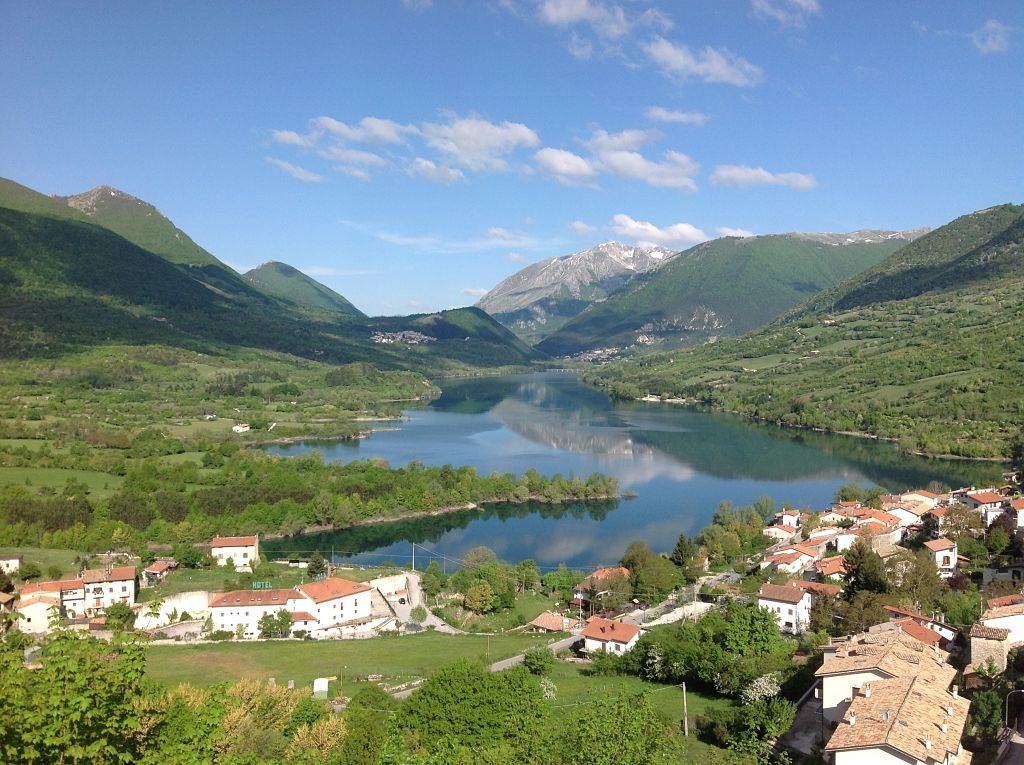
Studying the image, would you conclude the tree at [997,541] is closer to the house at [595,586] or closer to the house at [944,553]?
the house at [944,553]

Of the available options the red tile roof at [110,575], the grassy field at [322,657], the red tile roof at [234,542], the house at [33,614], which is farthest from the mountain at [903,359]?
the house at [33,614]

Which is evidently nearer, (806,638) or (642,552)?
(806,638)

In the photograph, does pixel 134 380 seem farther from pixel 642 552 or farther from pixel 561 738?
pixel 561 738

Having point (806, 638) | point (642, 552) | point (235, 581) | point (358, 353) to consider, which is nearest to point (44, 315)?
point (358, 353)

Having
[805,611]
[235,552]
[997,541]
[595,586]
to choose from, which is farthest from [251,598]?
[997,541]

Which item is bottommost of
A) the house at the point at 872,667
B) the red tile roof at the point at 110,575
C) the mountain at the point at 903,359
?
the red tile roof at the point at 110,575

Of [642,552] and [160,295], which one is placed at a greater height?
[160,295]
